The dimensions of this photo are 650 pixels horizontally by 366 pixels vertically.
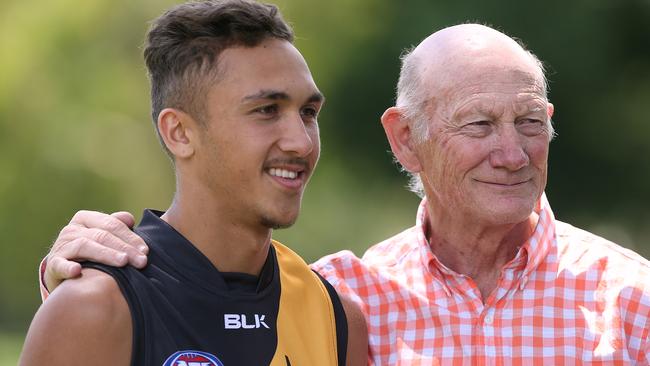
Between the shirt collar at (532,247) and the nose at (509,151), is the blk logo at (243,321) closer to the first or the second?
the shirt collar at (532,247)

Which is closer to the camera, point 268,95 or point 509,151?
point 268,95

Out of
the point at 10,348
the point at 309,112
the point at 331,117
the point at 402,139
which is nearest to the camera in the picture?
the point at 309,112

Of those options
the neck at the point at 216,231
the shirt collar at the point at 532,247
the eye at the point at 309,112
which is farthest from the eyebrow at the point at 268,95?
the shirt collar at the point at 532,247

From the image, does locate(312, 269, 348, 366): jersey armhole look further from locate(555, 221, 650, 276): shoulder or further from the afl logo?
locate(555, 221, 650, 276): shoulder

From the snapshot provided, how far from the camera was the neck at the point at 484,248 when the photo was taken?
407cm

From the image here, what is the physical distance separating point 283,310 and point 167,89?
0.73m

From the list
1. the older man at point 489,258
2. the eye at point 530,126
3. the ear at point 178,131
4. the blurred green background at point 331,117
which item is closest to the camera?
the ear at point 178,131

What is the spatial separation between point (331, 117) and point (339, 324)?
28.7 feet

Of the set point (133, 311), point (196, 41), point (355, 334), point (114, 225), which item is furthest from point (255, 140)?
point (355, 334)

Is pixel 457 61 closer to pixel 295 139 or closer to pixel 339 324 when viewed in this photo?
pixel 295 139

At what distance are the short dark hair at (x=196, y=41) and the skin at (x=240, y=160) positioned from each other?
3 cm

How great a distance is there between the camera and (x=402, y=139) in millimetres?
4305

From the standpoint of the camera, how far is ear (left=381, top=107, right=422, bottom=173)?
4.26 metres

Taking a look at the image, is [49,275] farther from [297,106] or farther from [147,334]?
[297,106]
